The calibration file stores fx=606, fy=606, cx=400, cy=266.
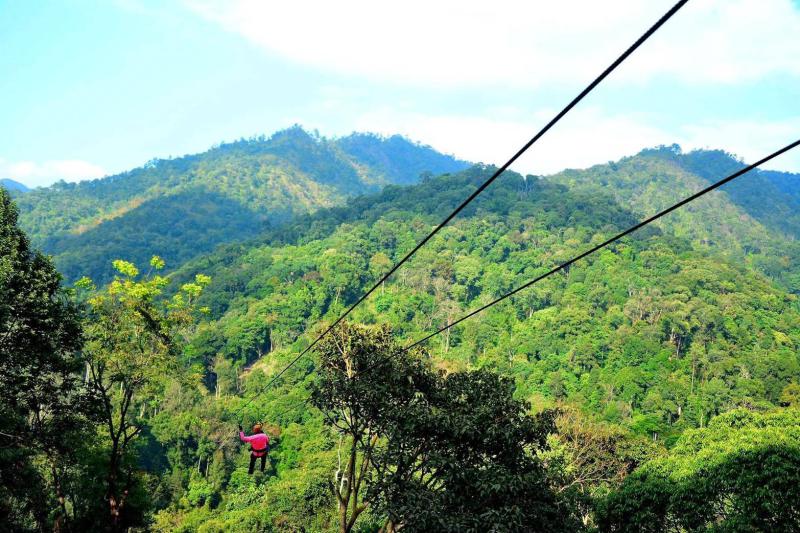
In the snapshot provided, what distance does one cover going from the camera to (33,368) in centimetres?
1159

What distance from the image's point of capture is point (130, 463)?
15828 mm

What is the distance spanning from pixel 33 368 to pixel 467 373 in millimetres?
8332

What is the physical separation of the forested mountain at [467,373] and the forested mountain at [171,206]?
20.3 ft

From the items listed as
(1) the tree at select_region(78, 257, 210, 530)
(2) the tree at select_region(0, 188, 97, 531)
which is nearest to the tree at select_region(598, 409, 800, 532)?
(1) the tree at select_region(78, 257, 210, 530)

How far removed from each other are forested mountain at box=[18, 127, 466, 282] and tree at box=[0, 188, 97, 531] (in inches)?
3768

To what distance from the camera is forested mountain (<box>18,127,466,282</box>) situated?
113500 millimetres

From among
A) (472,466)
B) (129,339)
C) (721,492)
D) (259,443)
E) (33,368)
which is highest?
(129,339)

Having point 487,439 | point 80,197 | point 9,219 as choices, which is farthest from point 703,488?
point 80,197

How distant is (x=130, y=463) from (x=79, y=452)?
238 cm

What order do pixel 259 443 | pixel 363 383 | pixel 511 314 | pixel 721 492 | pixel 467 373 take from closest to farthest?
pixel 259 443
pixel 363 383
pixel 467 373
pixel 721 492
pixel 511 314

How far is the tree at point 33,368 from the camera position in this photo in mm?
10969

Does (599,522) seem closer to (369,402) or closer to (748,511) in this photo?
(748,511)

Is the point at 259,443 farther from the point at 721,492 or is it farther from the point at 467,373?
the point at 721,492

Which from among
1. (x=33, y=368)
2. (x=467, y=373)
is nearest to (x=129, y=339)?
(x=33, y=368)
